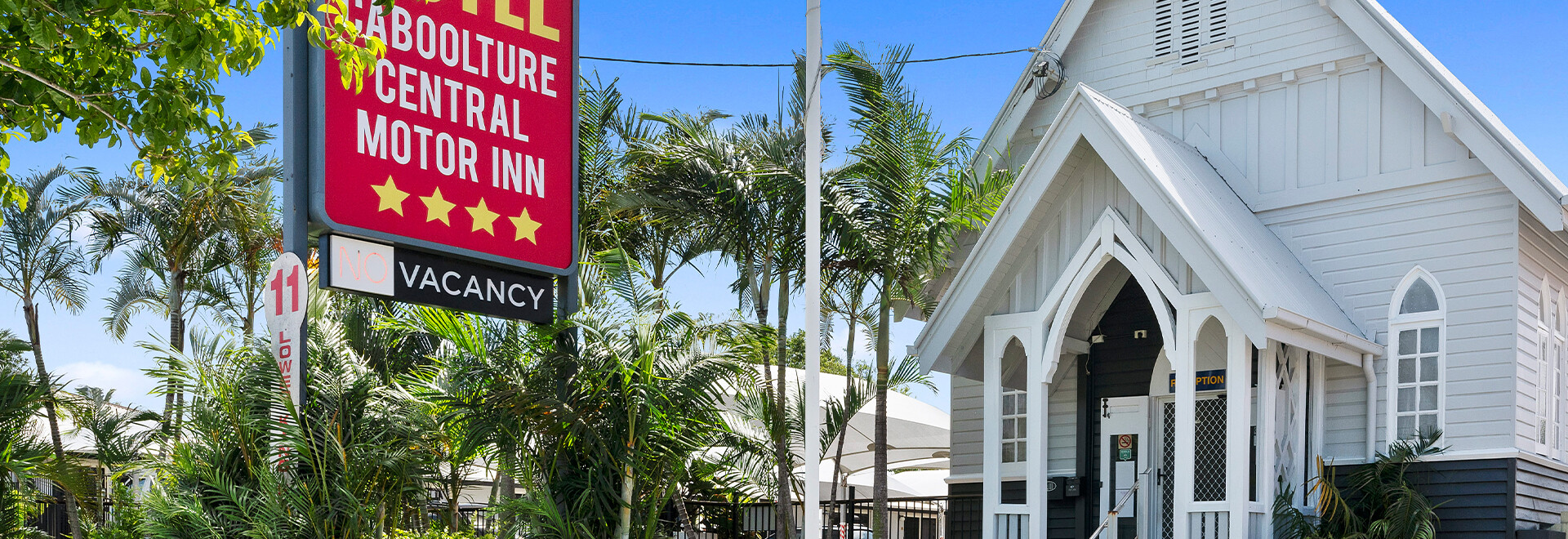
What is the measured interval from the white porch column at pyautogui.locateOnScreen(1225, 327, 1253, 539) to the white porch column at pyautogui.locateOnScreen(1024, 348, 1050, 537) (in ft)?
5.43

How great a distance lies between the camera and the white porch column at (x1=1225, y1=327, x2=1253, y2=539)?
11.5 meters

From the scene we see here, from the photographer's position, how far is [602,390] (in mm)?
11102

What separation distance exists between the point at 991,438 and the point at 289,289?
660 centimetres

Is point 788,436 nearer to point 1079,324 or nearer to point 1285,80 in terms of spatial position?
point 1079,324

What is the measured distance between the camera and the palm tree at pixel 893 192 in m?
13.3

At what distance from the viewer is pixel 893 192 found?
13.4 metres

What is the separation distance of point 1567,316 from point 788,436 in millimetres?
8087

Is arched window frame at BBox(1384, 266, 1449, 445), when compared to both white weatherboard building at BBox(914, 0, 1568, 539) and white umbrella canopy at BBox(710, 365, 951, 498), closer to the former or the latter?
white weatherboard building at BBox(914, 0, 1568, 539)

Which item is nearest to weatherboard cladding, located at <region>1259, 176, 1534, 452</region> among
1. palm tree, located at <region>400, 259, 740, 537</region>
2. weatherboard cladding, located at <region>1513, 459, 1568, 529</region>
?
weatherboard cladding, located at <region>1513, 459, 1568, 529</region>

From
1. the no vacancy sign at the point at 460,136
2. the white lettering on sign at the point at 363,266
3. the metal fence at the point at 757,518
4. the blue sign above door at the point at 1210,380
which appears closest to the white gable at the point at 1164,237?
the blue sign above door at the point at 1210,380

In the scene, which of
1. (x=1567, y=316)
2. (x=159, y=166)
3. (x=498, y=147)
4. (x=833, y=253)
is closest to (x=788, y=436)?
(x=833, y=253)

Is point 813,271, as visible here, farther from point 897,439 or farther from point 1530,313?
point 897,439

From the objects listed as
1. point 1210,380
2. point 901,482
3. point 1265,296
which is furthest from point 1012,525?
point 901,482

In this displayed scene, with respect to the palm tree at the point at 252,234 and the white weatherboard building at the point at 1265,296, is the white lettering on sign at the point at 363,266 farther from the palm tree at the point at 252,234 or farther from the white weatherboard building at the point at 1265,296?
the palm tree at the point at 252,234
